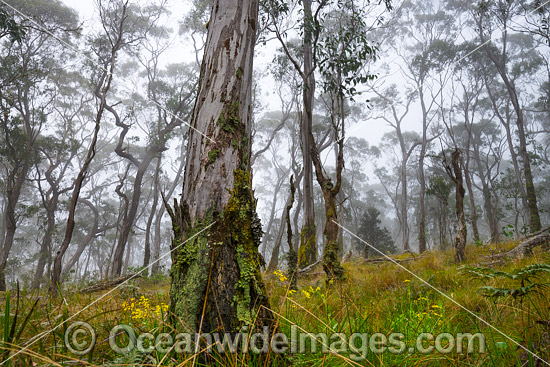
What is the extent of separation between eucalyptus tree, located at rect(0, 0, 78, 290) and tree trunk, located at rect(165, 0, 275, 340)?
11273 mm

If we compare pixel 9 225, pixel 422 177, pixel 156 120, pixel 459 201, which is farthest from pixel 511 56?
pixel 9 225

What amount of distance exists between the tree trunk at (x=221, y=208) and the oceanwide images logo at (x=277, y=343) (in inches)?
2.6

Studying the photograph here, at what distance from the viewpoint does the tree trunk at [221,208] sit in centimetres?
142

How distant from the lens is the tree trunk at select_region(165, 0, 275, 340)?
4.66ft

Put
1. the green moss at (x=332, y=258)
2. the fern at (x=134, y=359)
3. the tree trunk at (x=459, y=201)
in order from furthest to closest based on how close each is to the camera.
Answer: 1. the tree trunk at (x=459, y=201)
2. the green moss at (x=332, y=258)
3. the fern at (x=134, y=359)

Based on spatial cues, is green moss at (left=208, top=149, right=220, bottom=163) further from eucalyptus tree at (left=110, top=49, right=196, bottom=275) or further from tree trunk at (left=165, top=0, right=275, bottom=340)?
eucalyptus tree at (left=110, top=49, right=196, bottom=275)

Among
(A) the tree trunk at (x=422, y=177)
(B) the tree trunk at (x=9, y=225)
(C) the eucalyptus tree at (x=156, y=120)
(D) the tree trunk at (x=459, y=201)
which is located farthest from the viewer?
(A) the tree trunk at (x=422, y=177)

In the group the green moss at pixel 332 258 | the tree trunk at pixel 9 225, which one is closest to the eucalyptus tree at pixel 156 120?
the tree trunk at pixel 9 225

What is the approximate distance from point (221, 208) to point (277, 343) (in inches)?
27.9

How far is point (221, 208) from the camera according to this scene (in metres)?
1.58

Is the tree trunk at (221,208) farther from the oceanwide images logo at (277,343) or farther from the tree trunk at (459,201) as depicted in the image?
the tree trunk at (459,201)

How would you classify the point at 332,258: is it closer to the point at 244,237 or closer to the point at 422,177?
the point at 244,237

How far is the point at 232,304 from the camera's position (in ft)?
4.67

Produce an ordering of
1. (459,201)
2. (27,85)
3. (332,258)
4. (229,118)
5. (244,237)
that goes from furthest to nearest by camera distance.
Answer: (27,85) < (459,201) < (332,258) < (229,118) < (244,237)
